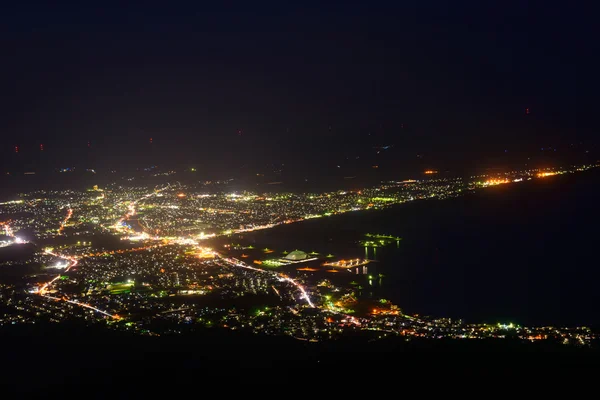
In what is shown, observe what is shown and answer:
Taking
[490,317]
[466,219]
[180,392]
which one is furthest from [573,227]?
[180,392]

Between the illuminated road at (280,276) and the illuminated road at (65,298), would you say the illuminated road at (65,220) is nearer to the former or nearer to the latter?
the illuminated road at (65,298)

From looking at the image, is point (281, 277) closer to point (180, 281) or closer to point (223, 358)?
point (180, 281)

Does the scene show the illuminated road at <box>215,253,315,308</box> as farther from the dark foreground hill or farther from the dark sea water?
the dark foreground hill

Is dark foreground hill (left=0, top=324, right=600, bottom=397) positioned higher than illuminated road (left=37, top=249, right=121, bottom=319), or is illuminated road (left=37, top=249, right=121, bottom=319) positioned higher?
illuminated road (left=37, top=249, right=121, bottom=319)

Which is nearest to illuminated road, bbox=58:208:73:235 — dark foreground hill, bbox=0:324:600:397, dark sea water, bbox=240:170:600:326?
dark sea water, bbox=240:170:600:326

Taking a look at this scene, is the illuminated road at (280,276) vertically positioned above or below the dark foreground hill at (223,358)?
above

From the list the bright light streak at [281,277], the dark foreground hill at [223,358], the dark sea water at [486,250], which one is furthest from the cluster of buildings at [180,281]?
the dark sea water at [486,250]

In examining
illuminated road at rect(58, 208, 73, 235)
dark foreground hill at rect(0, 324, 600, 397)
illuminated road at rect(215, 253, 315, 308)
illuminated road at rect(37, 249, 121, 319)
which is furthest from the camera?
illuminated road at rect(58, 208, 73, 235)

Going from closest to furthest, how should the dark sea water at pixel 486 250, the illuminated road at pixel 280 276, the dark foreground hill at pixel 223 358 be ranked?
1. the dark foreground hill at pixel 223 358
2. the dark sea water at pixel 486 250
3. the illuminated road at pixel 280 276
